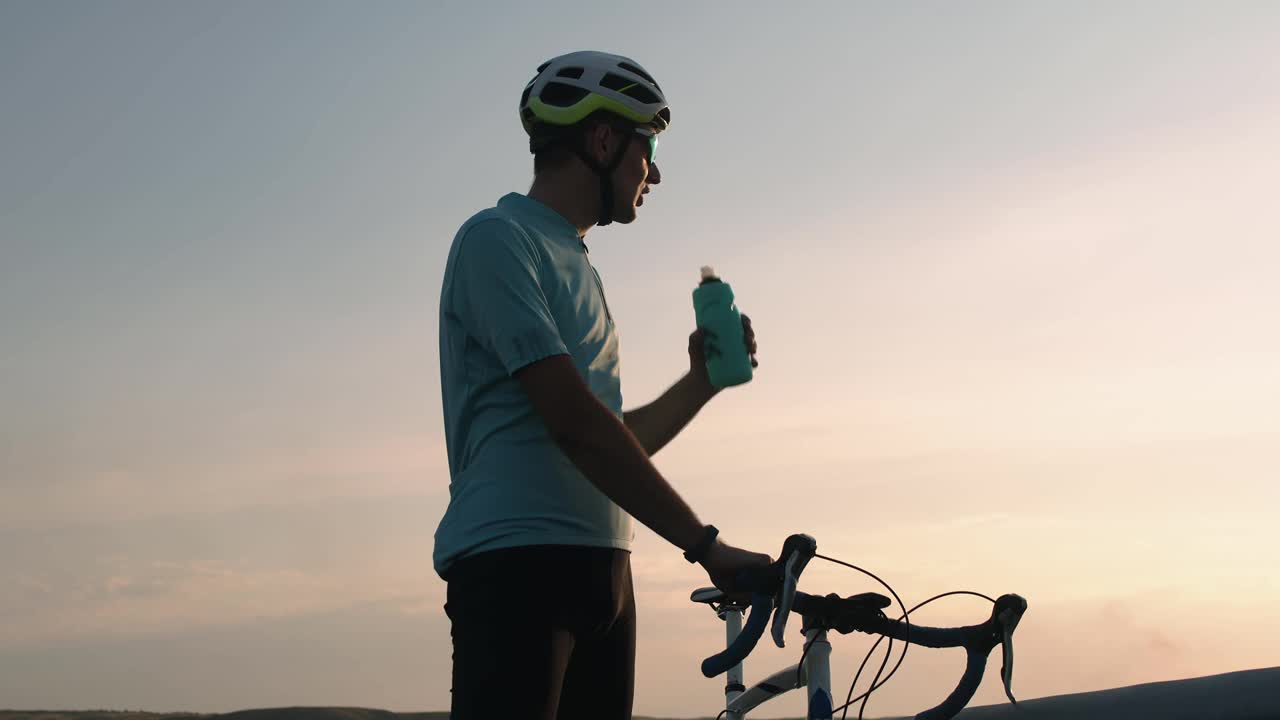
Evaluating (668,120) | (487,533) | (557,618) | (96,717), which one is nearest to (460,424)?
(487,533)

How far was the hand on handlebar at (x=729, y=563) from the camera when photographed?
9.38 feet

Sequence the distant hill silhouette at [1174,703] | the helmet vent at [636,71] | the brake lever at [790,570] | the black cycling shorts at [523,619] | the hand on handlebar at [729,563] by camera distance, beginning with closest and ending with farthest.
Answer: the brake lever at [790,570] → the hand on handlebar at [729,563] → the black cycling shorts at [523,619] → the helmet vent at [636,71] → the distant hill silhouette at [1174,703]

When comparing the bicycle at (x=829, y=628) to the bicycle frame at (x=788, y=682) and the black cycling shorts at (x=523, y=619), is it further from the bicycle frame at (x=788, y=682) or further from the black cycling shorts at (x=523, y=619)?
the black cycling shorts at (x=523, y=619)

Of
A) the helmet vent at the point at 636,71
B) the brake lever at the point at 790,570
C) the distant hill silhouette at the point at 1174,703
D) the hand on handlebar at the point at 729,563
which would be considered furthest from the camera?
the distant hill silhouette at the point at 1174,703

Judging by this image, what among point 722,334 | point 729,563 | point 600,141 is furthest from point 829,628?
point 600,141

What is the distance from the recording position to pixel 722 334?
160 inches

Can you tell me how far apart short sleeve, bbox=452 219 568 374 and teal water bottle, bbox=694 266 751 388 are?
93 cm

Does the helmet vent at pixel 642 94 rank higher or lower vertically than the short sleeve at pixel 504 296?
higher

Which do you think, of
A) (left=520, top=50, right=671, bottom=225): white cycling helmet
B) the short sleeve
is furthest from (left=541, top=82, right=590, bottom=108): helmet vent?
the short sleeve

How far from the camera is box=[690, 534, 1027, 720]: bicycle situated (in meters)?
2.76

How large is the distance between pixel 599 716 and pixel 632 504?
76cm

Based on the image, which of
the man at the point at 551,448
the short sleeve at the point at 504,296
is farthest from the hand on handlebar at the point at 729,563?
the short sleeve at the point at 504,296

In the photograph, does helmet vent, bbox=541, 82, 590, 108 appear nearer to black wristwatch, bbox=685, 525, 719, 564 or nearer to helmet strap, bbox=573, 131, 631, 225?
helmet strap, bbox=573, 131, 631, 225

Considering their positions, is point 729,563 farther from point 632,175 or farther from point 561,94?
point 561,94
